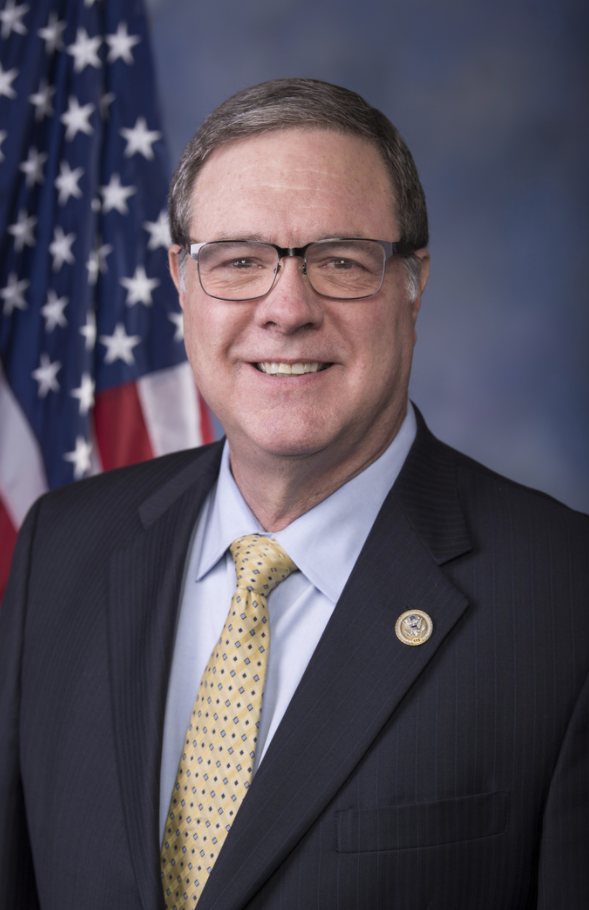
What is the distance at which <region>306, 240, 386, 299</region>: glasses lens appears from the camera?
5.87 ft

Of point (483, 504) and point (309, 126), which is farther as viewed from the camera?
point (483, 504)

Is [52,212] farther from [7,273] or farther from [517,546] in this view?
[517,546]

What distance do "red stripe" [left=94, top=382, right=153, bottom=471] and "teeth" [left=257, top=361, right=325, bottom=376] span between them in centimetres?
193

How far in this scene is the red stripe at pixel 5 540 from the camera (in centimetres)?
353

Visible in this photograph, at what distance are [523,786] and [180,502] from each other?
3.48ft

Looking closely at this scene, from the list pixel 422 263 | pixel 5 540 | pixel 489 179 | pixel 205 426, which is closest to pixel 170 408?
pixel 205 426

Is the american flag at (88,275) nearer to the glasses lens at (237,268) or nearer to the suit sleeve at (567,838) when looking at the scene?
the glasses lens at (237,268)

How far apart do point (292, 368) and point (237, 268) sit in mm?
254

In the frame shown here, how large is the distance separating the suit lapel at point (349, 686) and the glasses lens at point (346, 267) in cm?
48

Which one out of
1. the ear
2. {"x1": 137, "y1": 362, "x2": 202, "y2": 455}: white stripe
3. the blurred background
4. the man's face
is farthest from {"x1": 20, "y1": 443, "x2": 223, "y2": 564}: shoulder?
the blurred background

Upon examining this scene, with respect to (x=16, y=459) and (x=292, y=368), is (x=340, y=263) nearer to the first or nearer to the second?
(x=292, y=368)

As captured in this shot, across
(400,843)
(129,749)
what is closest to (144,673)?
(129,749)

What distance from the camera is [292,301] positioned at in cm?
176

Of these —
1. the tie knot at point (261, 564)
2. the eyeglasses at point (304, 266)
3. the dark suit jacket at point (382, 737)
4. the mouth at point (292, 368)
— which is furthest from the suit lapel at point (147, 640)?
the eyeglasses at point (304, 266)
